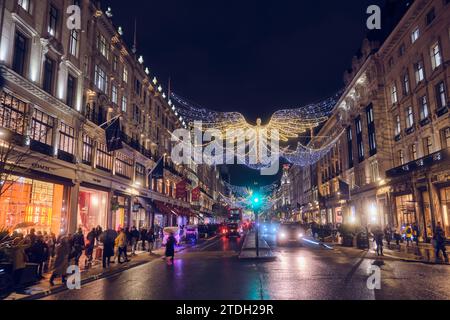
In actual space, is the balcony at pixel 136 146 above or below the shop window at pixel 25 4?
below

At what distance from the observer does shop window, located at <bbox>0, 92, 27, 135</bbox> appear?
17.7 meters

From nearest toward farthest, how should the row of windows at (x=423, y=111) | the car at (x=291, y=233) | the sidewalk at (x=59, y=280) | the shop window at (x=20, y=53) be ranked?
the sidewalk at (x=59, y=280), the shop window at (x=20, y=53), the row of windows at (x=423, y=111), the car at (x=291, y=233)

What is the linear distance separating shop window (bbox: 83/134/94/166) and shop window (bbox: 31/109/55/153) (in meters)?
4.50

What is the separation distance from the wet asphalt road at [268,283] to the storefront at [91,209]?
473 inches

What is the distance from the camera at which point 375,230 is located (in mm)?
21938

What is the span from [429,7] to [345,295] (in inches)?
1161

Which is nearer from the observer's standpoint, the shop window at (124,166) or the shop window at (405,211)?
the shop window at (405,211)

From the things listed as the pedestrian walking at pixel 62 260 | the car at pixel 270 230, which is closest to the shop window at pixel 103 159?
the pedestrian walking at pixel 62 260

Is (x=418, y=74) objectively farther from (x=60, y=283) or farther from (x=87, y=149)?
(x=60, y=283)

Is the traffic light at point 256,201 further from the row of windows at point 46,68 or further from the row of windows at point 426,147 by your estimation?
the row of windows at point 426,147

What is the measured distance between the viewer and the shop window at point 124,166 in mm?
33750

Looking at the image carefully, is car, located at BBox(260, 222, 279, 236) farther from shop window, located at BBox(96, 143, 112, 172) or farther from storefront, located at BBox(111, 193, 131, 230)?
shop window, located at BBox(96, 143, 112, 172)
